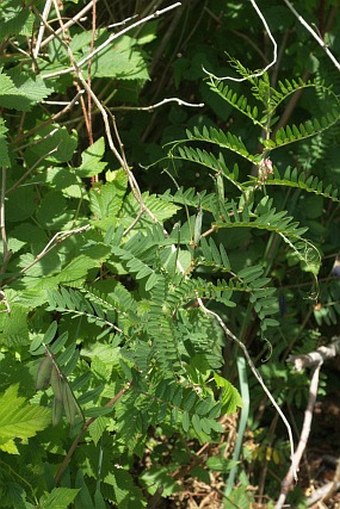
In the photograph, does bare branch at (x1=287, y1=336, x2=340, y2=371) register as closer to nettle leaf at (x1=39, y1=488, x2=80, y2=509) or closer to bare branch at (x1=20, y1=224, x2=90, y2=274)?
bare branch at (x1=20, y1=224, x2=90, y2=274)

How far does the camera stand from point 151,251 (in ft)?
5.41

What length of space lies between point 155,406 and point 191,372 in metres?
0.16

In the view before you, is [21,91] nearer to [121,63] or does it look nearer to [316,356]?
[121,63]

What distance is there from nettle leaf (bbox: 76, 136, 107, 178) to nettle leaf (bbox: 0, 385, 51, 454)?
67cm

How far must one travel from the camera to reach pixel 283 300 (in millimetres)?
2531

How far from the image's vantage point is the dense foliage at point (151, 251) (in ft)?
4.91

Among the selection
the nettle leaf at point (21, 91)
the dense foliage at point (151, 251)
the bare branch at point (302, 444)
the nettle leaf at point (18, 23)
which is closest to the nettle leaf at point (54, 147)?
the dense foliage at point (151, 251)

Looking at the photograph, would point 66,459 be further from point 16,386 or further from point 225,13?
point 225,13

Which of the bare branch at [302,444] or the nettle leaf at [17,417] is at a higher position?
the nettle leaf at [17,417]

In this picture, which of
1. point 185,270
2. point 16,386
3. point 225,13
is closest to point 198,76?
point 225,13

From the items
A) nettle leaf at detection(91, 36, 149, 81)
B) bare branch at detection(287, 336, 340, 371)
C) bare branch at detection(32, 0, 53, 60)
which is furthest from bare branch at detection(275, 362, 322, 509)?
bare branch at detection(32, 0, 53, 60)

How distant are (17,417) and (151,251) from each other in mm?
430

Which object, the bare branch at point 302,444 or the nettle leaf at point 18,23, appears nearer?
the nettle leaf at point 18,23

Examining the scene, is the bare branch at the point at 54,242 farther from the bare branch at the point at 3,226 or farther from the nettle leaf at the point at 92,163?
the nettle leaf at the point at 92,163
